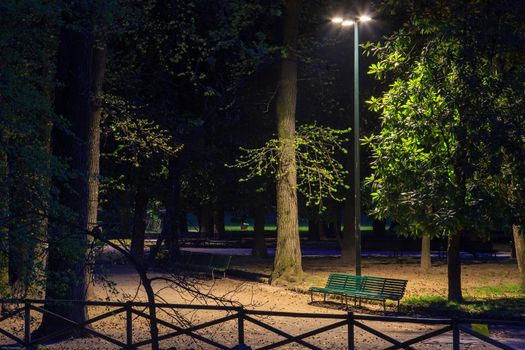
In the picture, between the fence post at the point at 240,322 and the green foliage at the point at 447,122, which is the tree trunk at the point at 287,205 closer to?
the green foliage at the point at 447,122

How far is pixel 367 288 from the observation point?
22.4 m

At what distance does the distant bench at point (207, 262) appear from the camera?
3177cm

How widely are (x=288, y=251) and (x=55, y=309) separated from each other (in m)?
12.7

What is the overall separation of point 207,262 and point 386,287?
12850 mm

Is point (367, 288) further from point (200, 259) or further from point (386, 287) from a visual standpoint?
point (200, 259)

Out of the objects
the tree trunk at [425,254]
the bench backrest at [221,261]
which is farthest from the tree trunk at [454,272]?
the bench backrest at [221,261]

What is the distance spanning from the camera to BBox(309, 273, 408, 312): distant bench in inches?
840

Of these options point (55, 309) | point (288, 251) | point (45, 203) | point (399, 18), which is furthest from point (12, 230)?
point (399, 18)

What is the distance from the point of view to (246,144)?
38812 millimetres

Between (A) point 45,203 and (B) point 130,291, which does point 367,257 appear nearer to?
(B) point 130,291

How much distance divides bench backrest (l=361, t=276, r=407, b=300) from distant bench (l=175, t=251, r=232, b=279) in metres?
9.60

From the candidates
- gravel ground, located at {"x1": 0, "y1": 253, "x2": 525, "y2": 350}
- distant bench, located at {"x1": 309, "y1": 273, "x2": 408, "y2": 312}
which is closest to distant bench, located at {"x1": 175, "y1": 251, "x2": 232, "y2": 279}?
gravel ground, located at {"x1": 0, "y1": 253, "x2": 525, "y2": 350}

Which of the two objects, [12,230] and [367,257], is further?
[367,257]

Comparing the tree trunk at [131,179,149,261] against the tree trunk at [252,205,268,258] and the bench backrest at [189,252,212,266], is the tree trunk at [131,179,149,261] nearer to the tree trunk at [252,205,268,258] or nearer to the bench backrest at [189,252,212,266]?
the bench backrest at [189,252,212,266]
